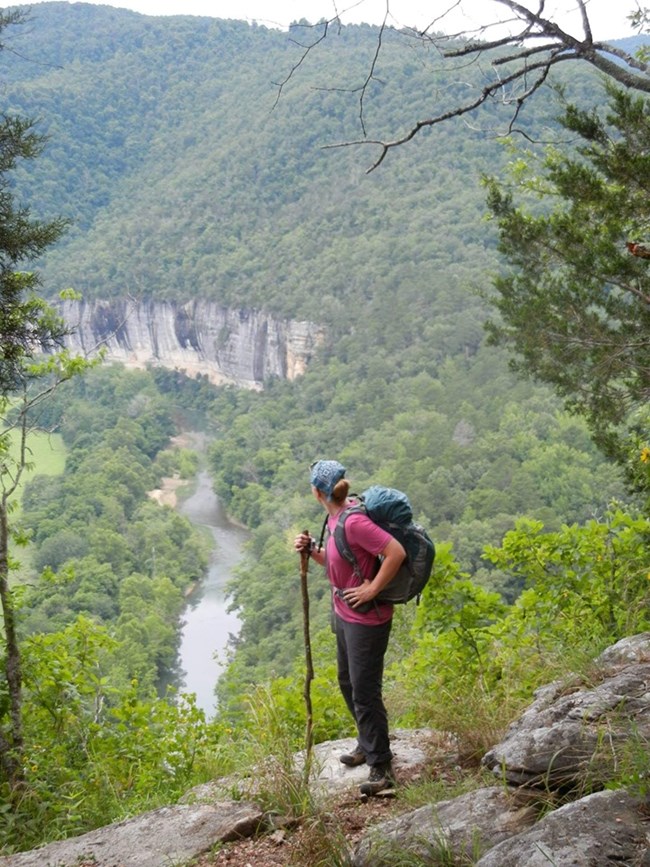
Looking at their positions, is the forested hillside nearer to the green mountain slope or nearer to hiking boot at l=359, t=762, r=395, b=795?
the green mountain slope

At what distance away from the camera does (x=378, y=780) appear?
316 centimetres

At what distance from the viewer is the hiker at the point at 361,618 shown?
3109 millimetres

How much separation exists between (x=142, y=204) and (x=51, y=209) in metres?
19.6

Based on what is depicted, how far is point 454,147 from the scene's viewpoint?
6788 cm

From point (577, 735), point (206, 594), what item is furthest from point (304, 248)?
point (577, 735)

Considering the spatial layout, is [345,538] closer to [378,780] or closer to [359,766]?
[378,780]

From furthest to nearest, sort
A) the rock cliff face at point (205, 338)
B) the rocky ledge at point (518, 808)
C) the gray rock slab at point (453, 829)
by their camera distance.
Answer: the rock cliff face at point (205, 338) → the gray rock slab at point (453, 829) → the rocky ledge at point (518, 808)

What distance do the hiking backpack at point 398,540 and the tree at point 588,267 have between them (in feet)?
7.80

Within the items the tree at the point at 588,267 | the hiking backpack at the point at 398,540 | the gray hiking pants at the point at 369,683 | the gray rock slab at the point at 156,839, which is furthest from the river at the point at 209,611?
the hiking backpack at the point at 398,540

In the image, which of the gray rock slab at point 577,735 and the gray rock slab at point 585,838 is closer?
the gray rock slab at point 585,838

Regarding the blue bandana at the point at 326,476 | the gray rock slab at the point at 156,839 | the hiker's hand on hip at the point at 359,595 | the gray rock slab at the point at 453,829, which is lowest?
the gray rock slab at the point at 156,839

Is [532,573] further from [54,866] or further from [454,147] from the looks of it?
[454,147]

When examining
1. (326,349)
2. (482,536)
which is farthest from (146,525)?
(326,349)

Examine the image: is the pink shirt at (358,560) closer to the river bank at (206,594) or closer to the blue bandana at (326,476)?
the blue bandana at (326,476)
